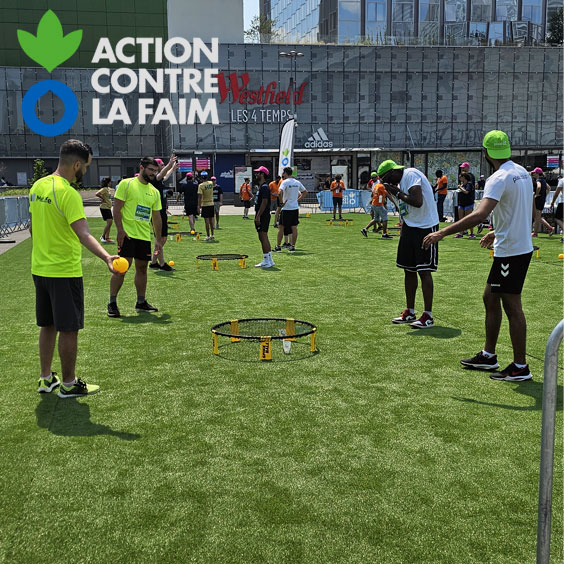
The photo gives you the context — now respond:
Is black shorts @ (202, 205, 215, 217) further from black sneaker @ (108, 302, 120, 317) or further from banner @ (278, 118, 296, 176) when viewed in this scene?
black sneaker @ (108, 302, 120, 317)

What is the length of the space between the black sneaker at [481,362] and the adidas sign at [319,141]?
51.8 metres

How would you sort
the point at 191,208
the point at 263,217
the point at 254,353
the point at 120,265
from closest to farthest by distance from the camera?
the point at 120,265 < the point at 254,353 < the point at 263,217 < the point at 191,208

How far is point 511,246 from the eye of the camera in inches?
229

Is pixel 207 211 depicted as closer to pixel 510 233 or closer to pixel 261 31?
pixel 510 233

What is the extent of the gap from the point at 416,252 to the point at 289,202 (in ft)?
27.8

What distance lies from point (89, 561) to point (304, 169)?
54.0 m

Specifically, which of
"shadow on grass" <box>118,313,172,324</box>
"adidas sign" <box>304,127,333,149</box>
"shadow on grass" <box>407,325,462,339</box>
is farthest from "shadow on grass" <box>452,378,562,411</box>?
"adidas sign" <box>304,127,333,149</box>

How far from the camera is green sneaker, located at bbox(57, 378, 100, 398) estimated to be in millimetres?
5523

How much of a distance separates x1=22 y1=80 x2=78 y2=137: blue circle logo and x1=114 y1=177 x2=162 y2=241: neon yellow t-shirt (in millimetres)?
62624

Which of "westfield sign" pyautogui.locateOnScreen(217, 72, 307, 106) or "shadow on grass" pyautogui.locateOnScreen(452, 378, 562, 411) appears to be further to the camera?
"westfield sign" pyautogui.locateOnScreen(217, 72, 307, 106)

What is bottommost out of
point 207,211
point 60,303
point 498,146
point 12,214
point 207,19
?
point 60,303

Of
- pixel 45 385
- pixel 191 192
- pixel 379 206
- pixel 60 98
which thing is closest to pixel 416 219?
pixel 45 385

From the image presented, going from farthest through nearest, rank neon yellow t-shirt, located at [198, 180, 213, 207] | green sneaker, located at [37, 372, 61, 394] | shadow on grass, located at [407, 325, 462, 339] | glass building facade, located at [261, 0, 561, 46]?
glass building facade, located at [261, 0, 561, 46] < neon yellow t-shirt, located at [198, 180, 213, 207] < shadow on grass, located at [407, 325, 462, 339] < green sneaker, located at [37, 372, 61, 394]

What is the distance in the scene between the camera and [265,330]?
7812 millimetres
